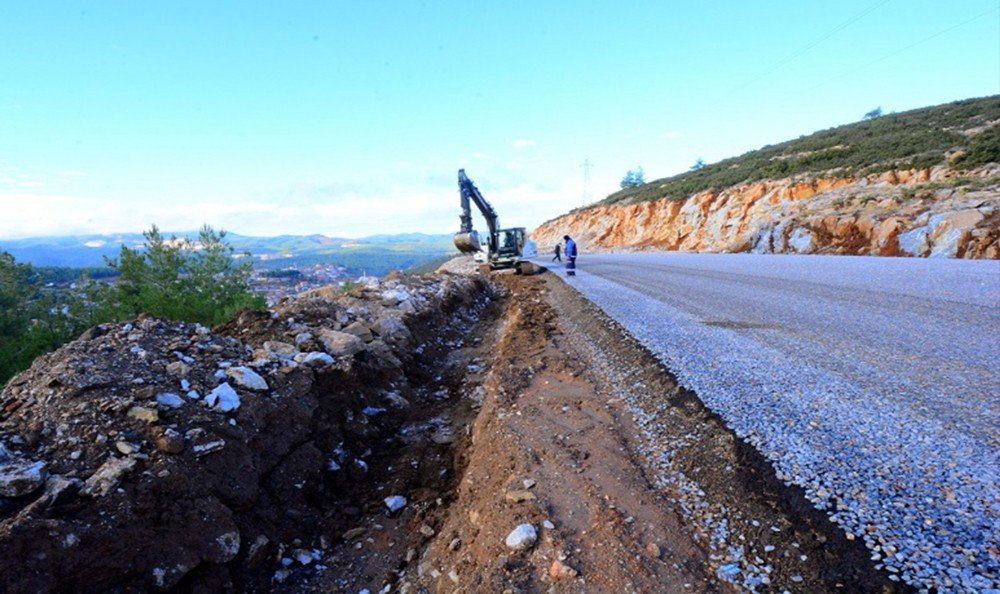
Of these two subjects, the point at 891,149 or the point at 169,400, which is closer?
the point at 169,400

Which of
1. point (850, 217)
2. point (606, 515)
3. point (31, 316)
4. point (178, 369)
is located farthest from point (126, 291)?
point (850, 217)

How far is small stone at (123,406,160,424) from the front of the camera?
3.27 meters

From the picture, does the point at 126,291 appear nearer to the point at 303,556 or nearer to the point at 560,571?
the point at 303,556

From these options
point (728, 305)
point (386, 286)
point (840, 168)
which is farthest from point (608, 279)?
point (840, 168)

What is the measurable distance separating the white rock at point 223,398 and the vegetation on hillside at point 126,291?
28.9ft

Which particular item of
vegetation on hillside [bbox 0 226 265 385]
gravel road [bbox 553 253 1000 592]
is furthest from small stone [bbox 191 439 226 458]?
vegetation on hillside [bbox 0 226 265 385]

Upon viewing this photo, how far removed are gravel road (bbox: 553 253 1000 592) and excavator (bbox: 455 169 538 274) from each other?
10.8 meters

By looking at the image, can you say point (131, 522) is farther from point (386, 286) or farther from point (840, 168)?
point (840, 168)

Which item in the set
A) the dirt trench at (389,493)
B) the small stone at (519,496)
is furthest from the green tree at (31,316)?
the small stone at (519,496)

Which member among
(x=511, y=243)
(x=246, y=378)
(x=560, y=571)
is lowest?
(x=560, y=571)

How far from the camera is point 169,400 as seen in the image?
355 centimetres

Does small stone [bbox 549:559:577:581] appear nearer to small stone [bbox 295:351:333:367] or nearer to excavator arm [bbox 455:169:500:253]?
small stone [bbox 295:351:333:367]

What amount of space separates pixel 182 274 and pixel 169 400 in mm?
13496

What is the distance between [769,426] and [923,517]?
1111mm
